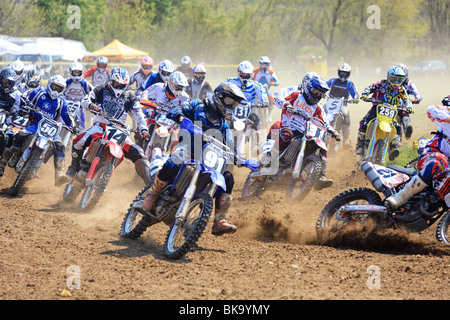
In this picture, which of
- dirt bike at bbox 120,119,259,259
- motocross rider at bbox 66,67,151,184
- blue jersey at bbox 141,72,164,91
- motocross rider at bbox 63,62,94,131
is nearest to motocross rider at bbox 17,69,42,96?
motocross rider at bbox 63,62,94,131

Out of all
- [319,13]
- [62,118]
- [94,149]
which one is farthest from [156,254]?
[319,13]

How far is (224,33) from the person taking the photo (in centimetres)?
5850

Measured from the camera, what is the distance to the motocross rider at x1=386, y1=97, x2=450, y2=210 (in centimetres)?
706

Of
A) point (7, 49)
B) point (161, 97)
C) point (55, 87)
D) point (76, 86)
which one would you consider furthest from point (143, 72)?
point (7, 49)

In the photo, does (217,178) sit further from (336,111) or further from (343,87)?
(343,87)

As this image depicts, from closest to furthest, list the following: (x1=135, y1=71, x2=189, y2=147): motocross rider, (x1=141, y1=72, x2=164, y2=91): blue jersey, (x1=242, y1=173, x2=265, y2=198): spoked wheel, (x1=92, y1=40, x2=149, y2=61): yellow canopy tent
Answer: (x1=242, y1=173, x2=265, y2=198): spoked wheel < (x1=135, y1=71, x2=189, y2=147): motocross rider < (x1=141, y1=72, x2=164, y2=91): blue jersey < (x1=92, y1=40, x2=149, y2=61): yellow canopy tent

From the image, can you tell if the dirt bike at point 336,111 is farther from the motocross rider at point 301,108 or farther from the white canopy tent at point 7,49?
the white canopy tent at point 7,49

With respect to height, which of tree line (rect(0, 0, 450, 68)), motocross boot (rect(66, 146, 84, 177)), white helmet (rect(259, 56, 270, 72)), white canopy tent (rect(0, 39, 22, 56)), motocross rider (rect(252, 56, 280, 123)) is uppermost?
tree line (rect(0, 0, 450, 68))

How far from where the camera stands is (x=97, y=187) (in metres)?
9.66

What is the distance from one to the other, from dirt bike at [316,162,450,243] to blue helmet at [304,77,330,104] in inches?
106

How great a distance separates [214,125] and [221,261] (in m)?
1.61

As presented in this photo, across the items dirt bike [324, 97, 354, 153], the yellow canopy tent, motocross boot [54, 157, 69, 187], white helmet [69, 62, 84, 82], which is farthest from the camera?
the yellow canopy tent

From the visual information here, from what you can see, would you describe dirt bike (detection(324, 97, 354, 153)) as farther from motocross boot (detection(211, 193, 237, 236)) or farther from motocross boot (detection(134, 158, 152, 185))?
motocross boot (detection(211, 193, 237, 236))

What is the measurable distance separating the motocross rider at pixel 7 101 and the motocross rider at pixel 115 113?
170 centimetres
